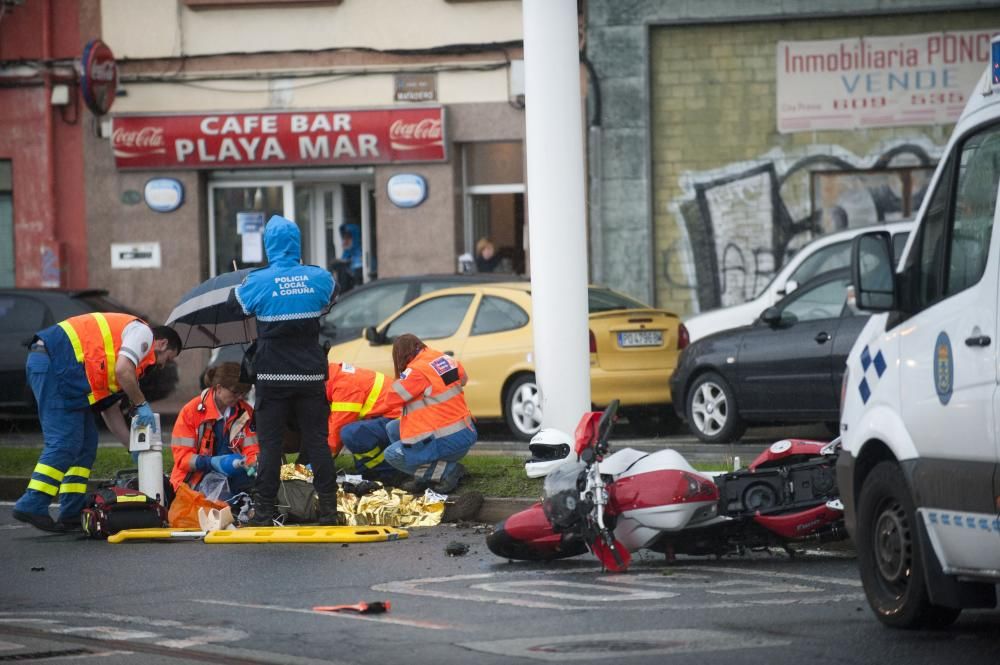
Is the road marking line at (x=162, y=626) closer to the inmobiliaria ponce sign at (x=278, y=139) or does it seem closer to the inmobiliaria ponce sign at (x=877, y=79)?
the inmobiliaria ponce sign at (x=278, y=139)

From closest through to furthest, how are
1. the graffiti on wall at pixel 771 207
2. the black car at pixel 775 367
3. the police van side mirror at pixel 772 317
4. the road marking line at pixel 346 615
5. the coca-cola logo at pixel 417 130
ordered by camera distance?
the road marking line at pixel 346 615
the black car at pixel 775 367
the police van side mirror at pixel 772 317
the graffiti on wall at pixel 771 207
the coca-cola logo at pixel 417 130

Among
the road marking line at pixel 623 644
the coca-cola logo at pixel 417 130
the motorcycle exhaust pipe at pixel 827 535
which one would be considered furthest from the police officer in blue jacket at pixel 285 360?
the coca-cola logo at pixel 417 130

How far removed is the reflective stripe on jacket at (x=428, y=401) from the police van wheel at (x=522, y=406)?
4.56 meters

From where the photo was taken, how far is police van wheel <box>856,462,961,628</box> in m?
6.93

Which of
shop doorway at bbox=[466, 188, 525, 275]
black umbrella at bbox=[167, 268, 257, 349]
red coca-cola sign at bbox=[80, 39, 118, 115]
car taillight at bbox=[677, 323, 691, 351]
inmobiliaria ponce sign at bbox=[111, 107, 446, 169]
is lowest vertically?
car taillight at bbox=[677, 323, 691, 351]

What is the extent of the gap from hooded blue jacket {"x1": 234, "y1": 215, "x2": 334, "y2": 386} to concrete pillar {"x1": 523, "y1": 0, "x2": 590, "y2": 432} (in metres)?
1.49

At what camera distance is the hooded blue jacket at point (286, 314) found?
11203 mm

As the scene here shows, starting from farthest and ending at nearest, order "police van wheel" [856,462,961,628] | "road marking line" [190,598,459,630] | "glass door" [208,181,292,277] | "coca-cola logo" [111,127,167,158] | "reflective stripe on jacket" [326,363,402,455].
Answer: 1. "glass door" [208,181,292,277]
2. "coca-cola logo" [111,127,167,158]
3. "reflective stripe on jacket" [326,363,402,455]
4. "road marking line" [190,598,459,630]
5. "police van wheel" [856,462,961,628]

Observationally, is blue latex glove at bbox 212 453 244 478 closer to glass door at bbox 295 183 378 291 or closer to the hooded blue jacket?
the hooded blue jacket

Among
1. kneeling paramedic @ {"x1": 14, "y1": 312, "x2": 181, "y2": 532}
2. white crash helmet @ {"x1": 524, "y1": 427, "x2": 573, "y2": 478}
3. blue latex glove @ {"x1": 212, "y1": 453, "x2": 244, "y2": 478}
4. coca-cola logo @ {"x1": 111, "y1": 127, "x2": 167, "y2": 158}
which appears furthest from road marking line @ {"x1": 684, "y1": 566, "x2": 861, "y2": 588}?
coca-cola logo @ {"x1": 111, "y1": 127, "x2": 167, "y2": 158}

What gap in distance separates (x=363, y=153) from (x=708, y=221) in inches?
178

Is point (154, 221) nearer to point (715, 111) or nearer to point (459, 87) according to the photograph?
point (459, 87)

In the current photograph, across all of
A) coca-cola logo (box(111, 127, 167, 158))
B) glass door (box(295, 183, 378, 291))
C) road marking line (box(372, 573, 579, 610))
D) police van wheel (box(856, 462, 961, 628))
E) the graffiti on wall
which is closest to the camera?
police van wheel (box(856, 462, 961, 628))

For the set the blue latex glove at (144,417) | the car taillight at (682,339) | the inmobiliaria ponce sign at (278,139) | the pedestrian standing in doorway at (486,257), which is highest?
the inmobiliaria ponce sign at (278,139)
